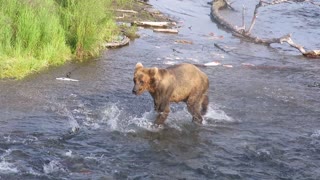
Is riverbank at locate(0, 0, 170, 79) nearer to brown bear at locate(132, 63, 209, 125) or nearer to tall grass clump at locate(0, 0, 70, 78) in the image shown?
tall grass clump at locate(0, 0, 70, 78)

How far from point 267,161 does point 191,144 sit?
1369 millimetres

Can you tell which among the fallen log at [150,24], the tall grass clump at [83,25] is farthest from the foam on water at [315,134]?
the fallen log at [150,24]

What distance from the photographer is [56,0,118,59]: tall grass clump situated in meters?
14.4

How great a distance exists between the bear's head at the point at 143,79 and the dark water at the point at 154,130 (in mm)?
871

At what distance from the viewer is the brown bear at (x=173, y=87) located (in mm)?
9148

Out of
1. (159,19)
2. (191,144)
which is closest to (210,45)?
(159,19)

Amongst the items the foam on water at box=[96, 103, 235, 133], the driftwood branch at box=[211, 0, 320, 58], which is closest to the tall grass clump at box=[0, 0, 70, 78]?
the foam on water at box=[96, 103, 235, 133]

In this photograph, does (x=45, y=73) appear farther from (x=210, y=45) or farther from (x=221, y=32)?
(x=221, y=32)

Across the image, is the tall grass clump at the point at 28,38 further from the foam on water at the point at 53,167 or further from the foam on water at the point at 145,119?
the foam on water at the point at 53,167

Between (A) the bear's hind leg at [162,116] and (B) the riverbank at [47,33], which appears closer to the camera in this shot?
(A) the bear's hind leg at [162,116]

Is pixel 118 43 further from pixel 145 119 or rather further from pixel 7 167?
pixel 7 167

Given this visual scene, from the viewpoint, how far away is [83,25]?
1439cm

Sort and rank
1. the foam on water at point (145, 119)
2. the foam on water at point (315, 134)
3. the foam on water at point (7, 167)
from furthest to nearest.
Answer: the foam on water at point (145, 119) → the foam on water at point (315, 134) → the foam on water at point (7, 167)

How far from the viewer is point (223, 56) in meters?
16.7
